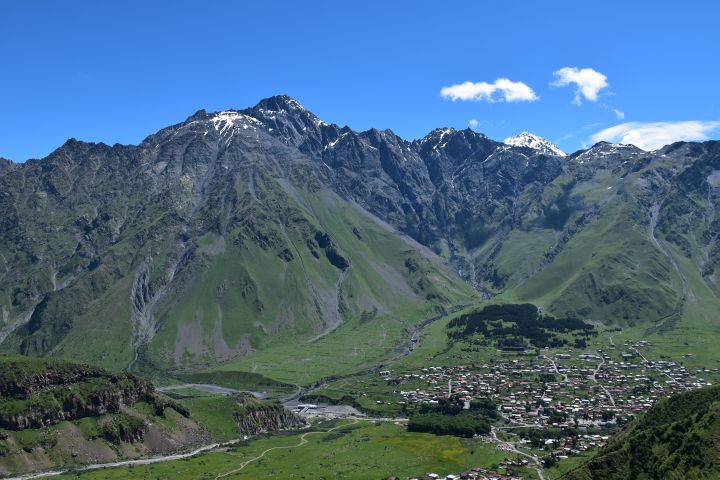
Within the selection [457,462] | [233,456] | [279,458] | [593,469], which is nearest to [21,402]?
[233,456]

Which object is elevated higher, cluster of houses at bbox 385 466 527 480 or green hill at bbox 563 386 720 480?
green hill at bbox 563 386 720 480

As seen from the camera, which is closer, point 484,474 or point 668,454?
point 668,454

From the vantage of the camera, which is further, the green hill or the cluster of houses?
the cluster of houses

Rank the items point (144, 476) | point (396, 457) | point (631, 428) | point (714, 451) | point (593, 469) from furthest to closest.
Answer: point (396, 457) < point (144, 476) < point (631, 428) < point (593, 469) < point (714, 451)

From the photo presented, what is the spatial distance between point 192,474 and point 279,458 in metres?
27.3

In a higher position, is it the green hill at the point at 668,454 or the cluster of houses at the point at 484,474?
the green hill at the point at 668,454

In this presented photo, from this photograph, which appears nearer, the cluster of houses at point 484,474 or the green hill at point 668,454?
the green hill at point 668,454

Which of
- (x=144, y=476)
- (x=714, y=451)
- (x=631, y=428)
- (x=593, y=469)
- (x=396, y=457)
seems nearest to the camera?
(x=714, y=451)

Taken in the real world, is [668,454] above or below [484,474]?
above

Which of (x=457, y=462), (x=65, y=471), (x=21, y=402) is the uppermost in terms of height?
(x=21, y=402)

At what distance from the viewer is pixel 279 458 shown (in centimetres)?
19562

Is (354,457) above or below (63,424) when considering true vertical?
below

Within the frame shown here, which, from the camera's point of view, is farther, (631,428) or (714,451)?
(631,428)

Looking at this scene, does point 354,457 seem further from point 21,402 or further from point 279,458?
point 21,402
